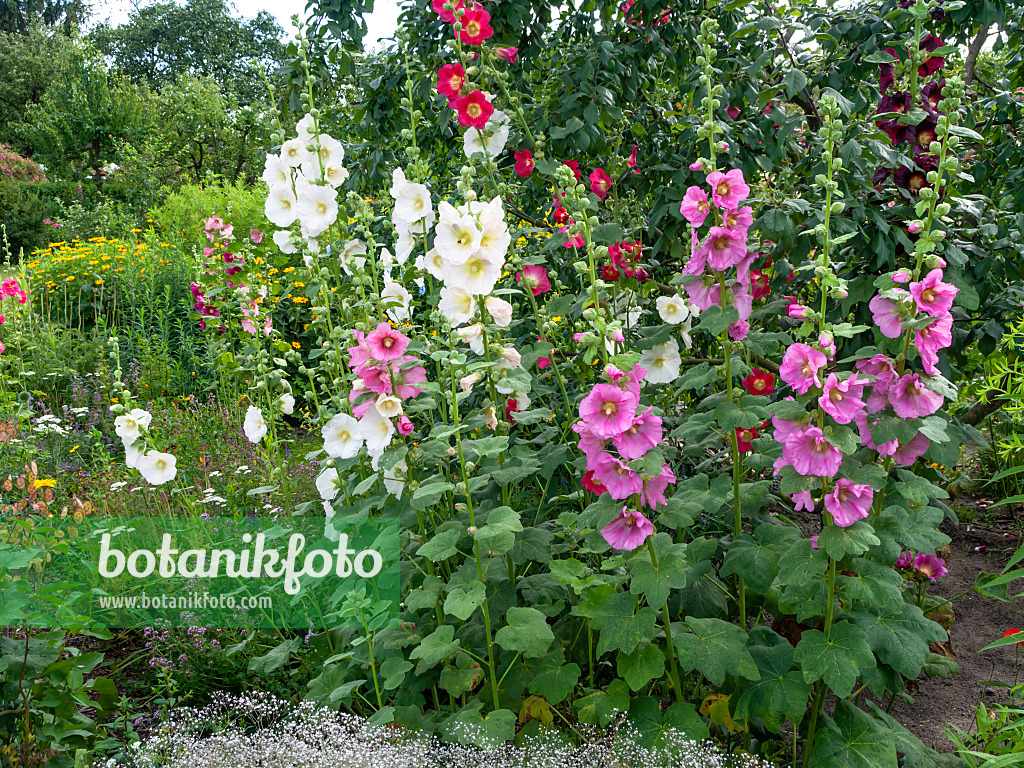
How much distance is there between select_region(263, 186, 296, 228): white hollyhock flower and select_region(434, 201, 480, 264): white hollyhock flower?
0.69m

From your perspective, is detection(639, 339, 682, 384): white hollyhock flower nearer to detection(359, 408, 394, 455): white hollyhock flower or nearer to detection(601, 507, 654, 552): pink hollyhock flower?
detection(601, 507, 654, 552): pink hollyhock flower

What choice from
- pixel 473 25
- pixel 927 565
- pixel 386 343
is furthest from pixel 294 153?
pixel 927 565

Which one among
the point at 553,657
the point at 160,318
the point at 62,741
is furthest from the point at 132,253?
the point at 553,657

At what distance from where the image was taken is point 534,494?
2.60m

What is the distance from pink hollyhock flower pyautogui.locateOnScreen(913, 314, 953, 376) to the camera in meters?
1.65

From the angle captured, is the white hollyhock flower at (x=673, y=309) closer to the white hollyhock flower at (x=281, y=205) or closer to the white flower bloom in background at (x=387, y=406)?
the white flower bloom in background at (x=387, y=406)

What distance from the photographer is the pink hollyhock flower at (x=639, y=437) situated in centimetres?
169

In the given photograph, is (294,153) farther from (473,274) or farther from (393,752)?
(393,752)

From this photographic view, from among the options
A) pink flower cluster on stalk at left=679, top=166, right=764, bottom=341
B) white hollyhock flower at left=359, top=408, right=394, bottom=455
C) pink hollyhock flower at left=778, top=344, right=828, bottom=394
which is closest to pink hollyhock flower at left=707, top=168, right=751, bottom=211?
pink flower cluster on stalk at left=679, top=166, right=764, bottom=341

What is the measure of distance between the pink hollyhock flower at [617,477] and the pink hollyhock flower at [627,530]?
0.19 feet

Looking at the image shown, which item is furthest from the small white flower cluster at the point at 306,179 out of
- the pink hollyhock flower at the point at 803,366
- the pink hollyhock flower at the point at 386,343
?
the pink hollyhock flower at the point at 803,366

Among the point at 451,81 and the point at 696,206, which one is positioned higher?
the point at 451,81

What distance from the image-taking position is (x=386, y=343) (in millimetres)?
1860

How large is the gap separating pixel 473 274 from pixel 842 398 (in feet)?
2.79
